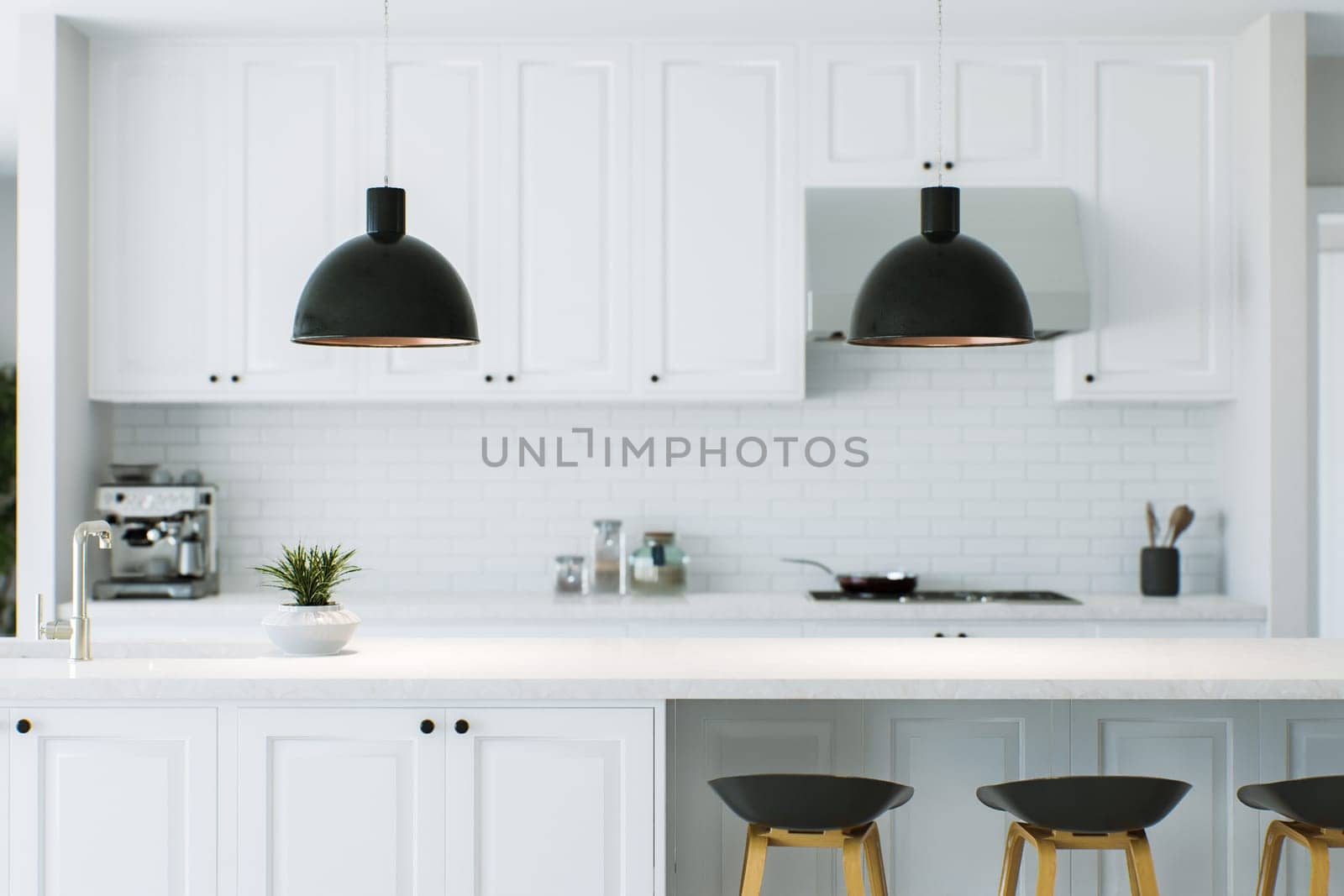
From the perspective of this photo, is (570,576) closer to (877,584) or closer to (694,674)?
(877,584)

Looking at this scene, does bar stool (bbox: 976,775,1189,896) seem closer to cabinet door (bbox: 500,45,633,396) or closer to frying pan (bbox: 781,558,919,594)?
frying pan (bbox: 781,558,919,594)

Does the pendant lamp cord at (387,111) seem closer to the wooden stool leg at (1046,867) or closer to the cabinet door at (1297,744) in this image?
the wooden stool leg at (1046,867)

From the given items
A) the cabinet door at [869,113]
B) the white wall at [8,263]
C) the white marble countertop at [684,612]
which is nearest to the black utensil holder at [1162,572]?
the white marble countertop at [684,612]

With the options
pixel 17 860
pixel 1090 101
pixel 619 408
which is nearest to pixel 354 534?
pixel 619 408

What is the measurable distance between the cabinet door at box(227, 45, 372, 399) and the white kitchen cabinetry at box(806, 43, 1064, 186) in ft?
5.44

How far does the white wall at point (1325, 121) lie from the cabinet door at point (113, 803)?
4.15 m

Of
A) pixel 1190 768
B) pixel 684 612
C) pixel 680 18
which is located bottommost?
pixel 1190 768

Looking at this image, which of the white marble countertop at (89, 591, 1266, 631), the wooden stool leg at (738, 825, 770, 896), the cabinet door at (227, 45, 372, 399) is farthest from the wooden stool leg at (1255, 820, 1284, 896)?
the cabinet door at (227, 45, 372, 399)

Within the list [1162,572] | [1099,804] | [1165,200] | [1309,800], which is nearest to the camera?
[1099,804]

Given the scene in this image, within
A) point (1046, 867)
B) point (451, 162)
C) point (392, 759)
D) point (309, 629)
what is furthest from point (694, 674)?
point (451, 162)

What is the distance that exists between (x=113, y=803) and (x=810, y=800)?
4.66ft

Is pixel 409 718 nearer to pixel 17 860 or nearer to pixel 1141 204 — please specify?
pixel 17 860

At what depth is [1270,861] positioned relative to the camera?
2.41m

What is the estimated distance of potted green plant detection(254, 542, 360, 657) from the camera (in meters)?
2.72
